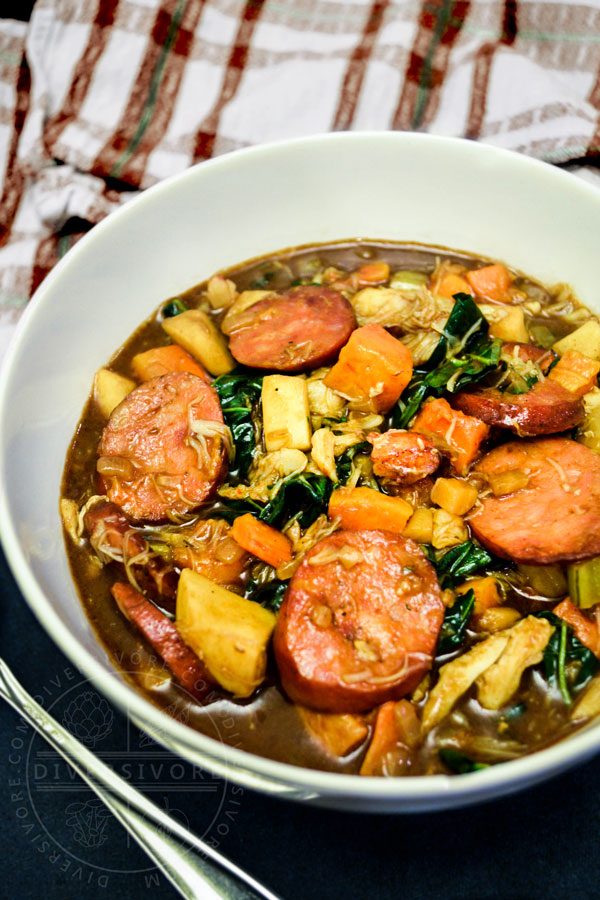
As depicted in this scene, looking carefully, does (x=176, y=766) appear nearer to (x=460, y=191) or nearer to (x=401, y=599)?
(x=401, y=599)

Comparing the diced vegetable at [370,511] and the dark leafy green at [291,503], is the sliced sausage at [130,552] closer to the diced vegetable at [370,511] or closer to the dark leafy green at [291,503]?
the dark leafy green at [291,503]

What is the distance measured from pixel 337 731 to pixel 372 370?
4.98 feet

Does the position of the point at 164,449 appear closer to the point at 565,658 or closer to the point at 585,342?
the point at 565,658

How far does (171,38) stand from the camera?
5.12 metres

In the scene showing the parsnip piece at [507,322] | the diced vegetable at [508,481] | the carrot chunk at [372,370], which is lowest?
the diced vegetable at [508,481]

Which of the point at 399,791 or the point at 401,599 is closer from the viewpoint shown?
the point at 399,791

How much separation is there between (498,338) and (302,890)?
2.46m

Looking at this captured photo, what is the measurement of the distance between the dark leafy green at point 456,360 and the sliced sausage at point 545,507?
38 centimetres

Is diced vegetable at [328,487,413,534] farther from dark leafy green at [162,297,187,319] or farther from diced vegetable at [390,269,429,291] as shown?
dark leafy green at [162,297,187,319]

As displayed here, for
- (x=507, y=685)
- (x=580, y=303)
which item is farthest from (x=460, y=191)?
(x=507, y=685)

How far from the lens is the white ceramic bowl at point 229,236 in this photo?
318cm

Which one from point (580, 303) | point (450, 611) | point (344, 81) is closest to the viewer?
point (450, 611)

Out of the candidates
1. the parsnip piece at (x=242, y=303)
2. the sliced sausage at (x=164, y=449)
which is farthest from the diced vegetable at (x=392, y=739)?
the parsnip piece at (x=242, y=303)

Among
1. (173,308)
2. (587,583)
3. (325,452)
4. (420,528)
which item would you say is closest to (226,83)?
(173,308)
